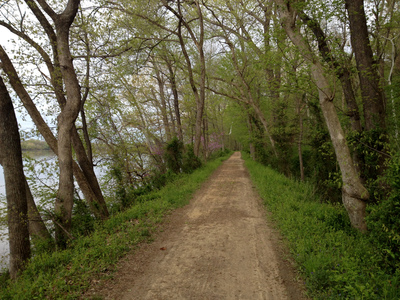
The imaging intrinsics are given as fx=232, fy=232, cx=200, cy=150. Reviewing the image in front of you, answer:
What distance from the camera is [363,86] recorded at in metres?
6.78

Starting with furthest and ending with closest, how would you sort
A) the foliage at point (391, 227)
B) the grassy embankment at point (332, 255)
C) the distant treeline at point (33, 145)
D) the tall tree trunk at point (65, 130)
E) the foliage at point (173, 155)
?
the foliage at point (173, 155) → the distant treeline at point (33, 145) → the tall tree trunk at point (65, 130) → the foliage at point (391, 227) → the grassy embankment at point (332, 255)

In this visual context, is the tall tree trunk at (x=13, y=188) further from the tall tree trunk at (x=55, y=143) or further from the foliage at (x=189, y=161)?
the foliage at (x=189, y=161)

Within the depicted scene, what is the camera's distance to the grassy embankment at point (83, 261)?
3254 millimetres

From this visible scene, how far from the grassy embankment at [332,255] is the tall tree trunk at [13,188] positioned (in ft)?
17.5

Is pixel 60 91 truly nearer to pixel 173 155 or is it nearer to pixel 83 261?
pixel 83 261

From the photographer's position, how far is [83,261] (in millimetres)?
3928

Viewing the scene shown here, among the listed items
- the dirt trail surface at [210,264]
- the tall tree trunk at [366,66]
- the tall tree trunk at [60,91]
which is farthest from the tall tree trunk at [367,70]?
the tall tree trunk at [60,91]

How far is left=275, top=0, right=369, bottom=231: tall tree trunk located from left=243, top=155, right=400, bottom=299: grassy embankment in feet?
1.24

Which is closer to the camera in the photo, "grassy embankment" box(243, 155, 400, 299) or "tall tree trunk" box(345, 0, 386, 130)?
"grassy embankment" box(243, 155, 400, 299)

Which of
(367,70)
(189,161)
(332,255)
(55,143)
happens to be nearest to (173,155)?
(189,161)

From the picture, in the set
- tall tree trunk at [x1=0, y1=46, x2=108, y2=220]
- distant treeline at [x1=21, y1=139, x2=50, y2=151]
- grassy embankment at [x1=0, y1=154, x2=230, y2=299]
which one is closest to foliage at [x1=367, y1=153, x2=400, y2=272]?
grassy embankment at [x1=0, y1=154, x2=230, y2=299]

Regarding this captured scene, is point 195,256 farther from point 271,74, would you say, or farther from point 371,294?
point 271,74

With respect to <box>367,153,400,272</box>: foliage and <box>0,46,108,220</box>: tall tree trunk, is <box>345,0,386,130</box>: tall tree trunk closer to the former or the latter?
<box>367,153,400,272</box>: foliage

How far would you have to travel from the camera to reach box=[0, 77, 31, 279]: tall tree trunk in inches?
187
